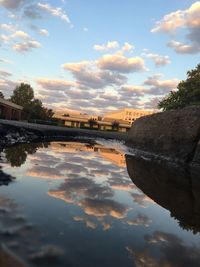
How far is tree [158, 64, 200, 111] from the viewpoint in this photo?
164 ft

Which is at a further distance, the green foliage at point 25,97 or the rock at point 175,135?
the green foliage at point 25,97

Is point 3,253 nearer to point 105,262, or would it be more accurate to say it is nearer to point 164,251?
point 105,262

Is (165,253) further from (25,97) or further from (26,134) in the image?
(25,97)

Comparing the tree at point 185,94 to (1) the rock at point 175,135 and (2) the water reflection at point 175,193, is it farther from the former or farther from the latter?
(2) the water reflection at point 175,193

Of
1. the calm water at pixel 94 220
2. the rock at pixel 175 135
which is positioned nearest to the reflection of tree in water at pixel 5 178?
the calm water at pixel 94 220

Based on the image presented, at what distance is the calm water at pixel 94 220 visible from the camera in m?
2.78

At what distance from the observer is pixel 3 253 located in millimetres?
2469

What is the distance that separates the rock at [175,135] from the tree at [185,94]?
111 ft

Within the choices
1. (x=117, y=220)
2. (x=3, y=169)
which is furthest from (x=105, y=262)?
(x=3, y=169)

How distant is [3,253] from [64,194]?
2487 millimetres

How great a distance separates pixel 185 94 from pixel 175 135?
39.6 meters

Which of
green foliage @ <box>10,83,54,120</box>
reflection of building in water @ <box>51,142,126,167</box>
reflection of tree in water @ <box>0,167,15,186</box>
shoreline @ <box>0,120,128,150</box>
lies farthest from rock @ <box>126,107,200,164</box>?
green foliage @ <box>10,83,54,120</box>

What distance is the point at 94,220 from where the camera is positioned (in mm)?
3840

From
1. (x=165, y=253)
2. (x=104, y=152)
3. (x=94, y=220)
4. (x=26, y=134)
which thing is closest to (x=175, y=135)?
(x=104, y=152)
